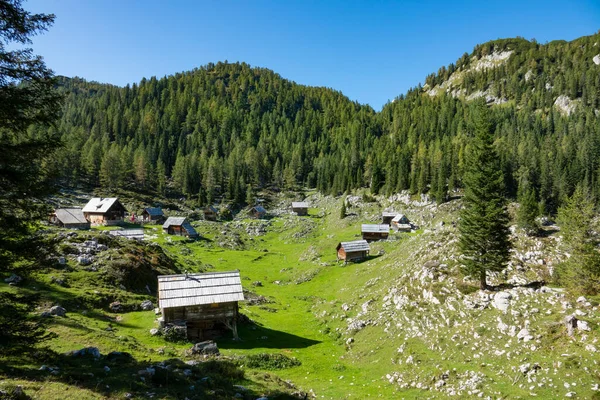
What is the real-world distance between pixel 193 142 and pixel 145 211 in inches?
3971

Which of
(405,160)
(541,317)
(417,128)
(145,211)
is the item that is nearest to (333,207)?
(405,160)

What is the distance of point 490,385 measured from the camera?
784 inches

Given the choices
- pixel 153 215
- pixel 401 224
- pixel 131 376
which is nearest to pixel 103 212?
pixel 153 215

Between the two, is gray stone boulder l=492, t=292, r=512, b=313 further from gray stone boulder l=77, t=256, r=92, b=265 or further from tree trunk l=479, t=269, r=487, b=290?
gray stone boulder l=77, t=256, r=92, b=265

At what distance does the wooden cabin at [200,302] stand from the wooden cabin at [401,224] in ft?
190

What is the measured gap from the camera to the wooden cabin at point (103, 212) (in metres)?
91.9

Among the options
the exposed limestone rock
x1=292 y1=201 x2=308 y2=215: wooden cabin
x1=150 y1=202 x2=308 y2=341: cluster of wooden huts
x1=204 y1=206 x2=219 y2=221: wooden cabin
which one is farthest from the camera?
the exposed limestone rock

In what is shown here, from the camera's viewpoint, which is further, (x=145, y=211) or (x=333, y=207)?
(x=333, y=207)

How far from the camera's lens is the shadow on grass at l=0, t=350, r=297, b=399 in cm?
1427

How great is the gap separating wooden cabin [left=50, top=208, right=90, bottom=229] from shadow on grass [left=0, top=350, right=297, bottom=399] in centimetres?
7071

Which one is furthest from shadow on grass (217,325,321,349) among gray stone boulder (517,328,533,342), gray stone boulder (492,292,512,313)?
gray stone boulder (517,328,533,342)

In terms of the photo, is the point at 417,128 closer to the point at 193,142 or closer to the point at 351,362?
the point at 193,142

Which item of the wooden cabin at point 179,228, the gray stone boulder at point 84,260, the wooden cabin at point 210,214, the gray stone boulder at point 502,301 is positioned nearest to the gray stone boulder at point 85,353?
the gray stone boulder at point 84,260

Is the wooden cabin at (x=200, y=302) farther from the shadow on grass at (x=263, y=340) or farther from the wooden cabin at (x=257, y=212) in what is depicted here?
the wooden cabin at (x=257, y=212)
